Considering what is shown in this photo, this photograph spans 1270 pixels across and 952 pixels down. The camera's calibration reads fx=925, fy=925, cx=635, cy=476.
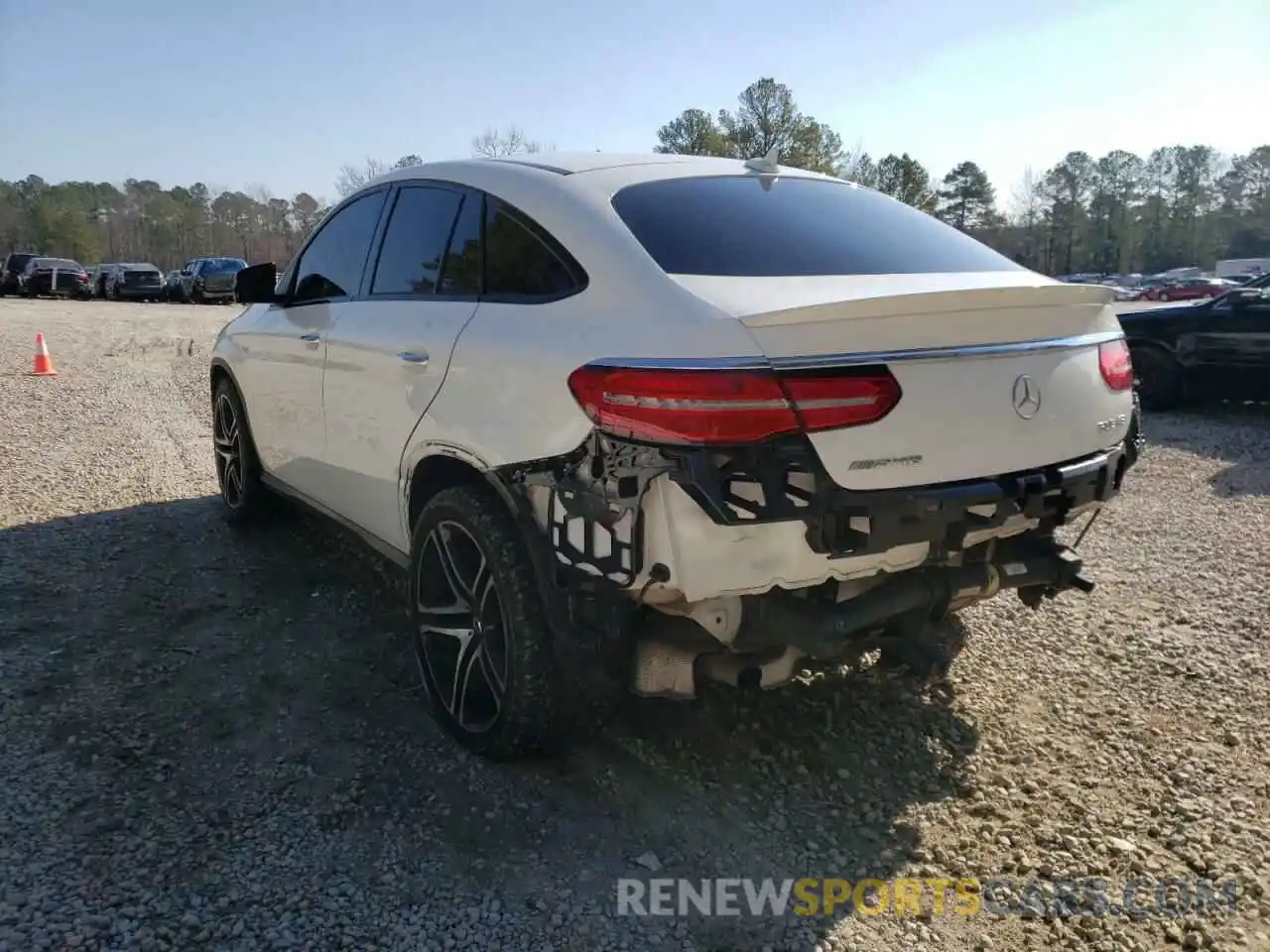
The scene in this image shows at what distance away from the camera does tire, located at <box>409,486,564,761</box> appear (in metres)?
2.61

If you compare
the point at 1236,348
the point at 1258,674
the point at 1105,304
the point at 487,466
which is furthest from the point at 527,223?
the point at 1236,348

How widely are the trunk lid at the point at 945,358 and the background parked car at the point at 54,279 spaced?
42006mm

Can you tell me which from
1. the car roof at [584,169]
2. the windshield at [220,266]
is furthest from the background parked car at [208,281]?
the car roof at [584,169]

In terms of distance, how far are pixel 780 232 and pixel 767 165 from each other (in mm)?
756

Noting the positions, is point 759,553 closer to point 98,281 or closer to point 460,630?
point 460,630

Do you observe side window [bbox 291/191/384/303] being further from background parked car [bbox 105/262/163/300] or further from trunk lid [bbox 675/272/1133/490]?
background parked car [bbox 105/262/163/300]

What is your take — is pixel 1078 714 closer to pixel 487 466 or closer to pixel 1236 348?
pixel 487 466

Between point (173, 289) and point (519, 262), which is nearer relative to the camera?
point (519, 262)

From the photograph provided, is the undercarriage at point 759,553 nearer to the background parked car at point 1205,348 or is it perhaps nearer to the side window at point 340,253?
the side window at point 340,253

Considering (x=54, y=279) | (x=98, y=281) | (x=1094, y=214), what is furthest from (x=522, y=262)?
(x=1094, y=214)

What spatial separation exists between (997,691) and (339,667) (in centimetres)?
245

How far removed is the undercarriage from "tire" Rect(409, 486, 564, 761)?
0.12 meters

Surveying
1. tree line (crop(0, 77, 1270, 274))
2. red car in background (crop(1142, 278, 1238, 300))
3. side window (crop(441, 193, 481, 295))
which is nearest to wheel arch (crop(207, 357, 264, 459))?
side window (crop(441, 193, 481, 295))

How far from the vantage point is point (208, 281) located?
111 ft
